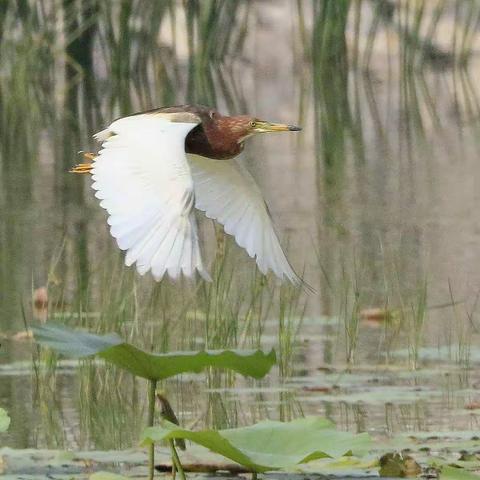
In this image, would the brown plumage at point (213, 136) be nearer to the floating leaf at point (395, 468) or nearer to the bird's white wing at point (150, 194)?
the bird's white wing at point (150, 194)

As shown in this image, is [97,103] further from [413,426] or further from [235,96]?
[413,426]

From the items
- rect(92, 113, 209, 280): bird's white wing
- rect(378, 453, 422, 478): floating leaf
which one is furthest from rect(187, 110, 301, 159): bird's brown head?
rect(378, 453, 422, 478): floating leaf

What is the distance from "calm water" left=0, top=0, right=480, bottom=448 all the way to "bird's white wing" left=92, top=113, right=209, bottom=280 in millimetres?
723

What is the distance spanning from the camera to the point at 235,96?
55.6ft

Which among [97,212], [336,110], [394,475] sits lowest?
[394,475]

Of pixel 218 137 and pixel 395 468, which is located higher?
pixel 218 137

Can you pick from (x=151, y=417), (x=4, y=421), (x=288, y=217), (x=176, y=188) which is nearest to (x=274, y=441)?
(x=151, y=417)

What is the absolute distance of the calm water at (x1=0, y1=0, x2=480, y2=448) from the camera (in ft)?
18.7

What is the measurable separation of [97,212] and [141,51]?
9446 millimetres

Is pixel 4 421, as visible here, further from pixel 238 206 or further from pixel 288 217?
pixel 288 217

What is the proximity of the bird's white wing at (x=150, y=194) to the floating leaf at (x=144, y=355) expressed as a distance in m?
0.34

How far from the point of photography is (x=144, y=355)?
3.95 meters

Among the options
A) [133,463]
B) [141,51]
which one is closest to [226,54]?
[141,51]

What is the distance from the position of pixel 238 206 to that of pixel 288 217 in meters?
4.09
